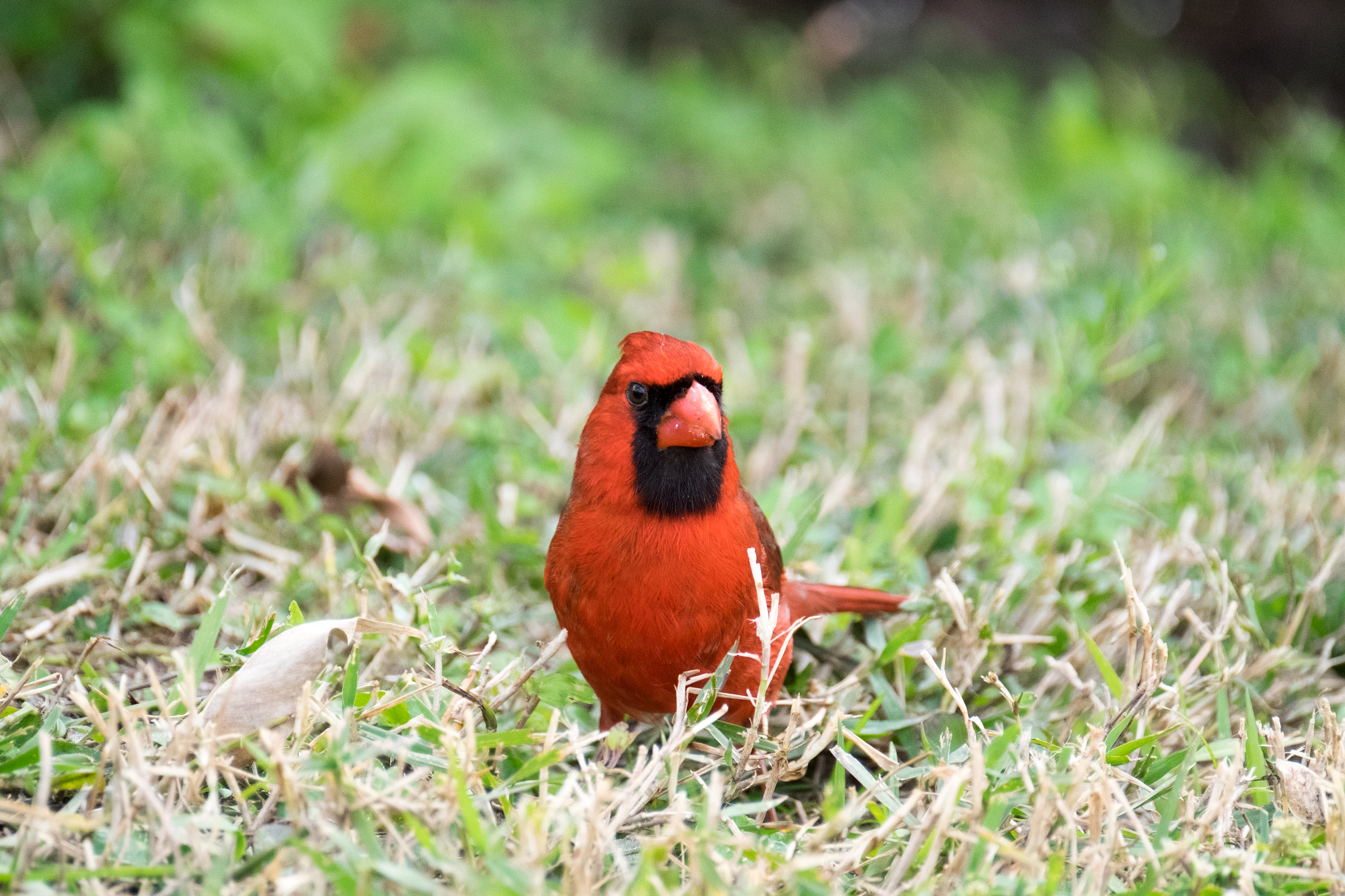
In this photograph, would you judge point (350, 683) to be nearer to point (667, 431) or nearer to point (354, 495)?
point (667, 431)

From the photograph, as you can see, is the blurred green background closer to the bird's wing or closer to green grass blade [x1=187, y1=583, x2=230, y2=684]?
the bird's wing

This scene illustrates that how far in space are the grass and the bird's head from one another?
14.0 inches

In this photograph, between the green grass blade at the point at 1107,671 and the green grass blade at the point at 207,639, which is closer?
the green grass blade at the point at 207,639

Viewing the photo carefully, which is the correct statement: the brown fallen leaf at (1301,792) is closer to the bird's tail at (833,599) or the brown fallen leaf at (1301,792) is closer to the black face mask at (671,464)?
the bird's tail at (833,599)

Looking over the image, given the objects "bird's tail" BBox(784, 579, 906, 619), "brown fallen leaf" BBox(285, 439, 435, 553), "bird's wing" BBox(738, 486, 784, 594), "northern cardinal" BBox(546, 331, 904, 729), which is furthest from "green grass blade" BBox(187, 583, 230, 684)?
"bird's tail" BBox(784, 579, 906, 619)

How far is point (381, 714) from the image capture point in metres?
2.02

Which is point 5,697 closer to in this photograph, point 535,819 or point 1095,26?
point 535,819

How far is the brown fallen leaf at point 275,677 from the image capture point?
6.19 ft

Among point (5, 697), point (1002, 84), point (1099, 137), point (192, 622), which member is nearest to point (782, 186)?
point (1099, 137)

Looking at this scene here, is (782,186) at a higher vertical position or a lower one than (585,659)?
higher

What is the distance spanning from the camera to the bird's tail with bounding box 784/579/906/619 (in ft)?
7.76

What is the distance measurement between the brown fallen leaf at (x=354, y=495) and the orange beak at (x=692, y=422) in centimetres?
92

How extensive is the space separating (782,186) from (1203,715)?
3.86 meters

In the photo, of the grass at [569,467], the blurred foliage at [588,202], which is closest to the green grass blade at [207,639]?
the grass at [569,467]
